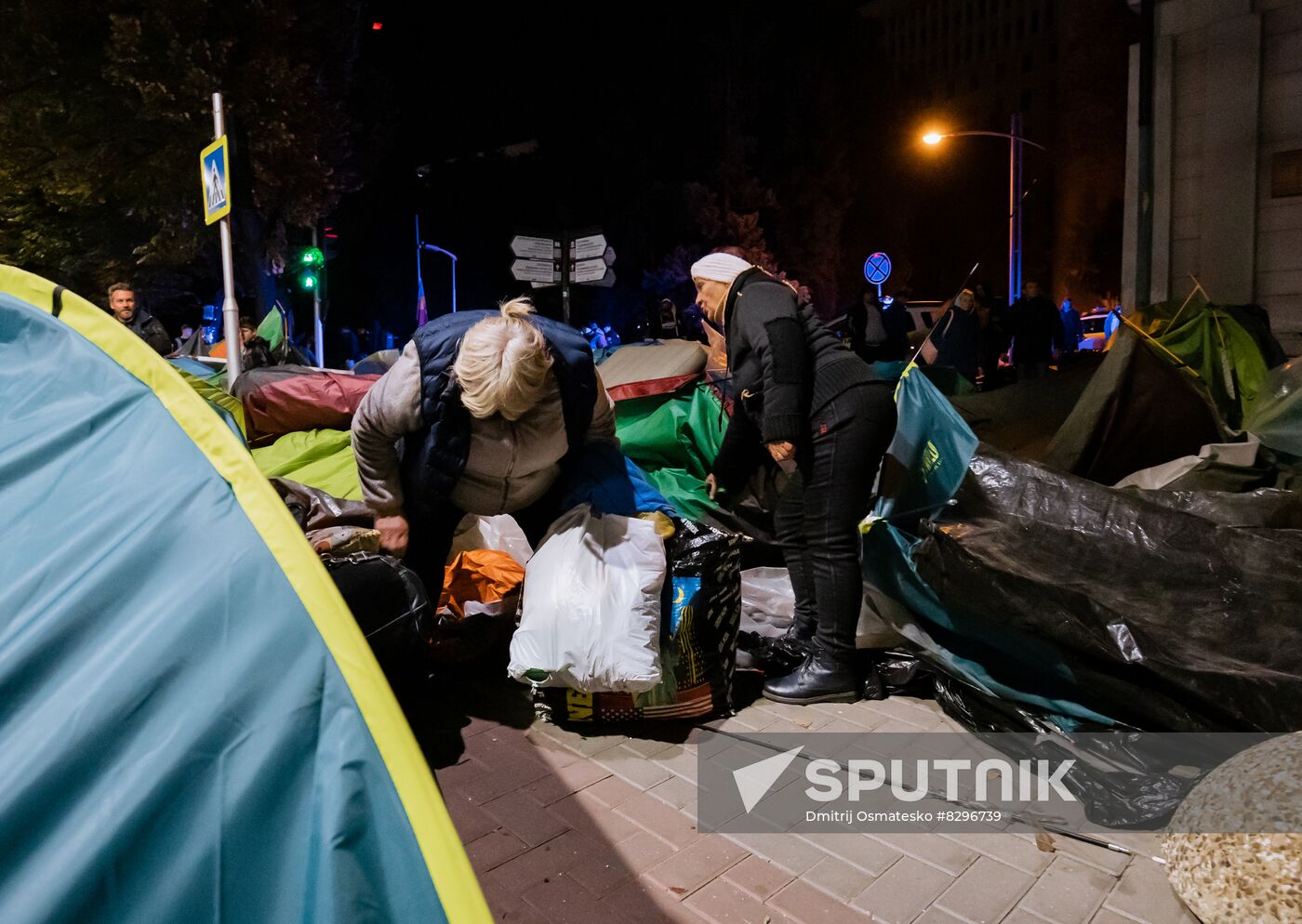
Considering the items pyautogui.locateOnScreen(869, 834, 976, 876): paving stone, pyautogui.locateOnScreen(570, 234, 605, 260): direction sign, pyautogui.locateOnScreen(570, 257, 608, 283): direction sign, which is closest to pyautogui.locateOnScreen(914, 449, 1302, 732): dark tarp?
pyautogui.locateOnScreen(869, 834, 976, 876): paving stone

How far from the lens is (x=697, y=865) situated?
250 centimetres

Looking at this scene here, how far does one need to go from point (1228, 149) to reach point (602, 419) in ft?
23.9

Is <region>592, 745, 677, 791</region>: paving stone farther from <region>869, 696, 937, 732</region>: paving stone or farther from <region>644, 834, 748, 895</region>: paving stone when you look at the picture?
<region>869, 696, 937, 732</region>: paving stone

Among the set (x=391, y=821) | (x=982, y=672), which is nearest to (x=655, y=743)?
(x=982, y=672)

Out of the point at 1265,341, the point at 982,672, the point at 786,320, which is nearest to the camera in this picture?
the point at 982,672

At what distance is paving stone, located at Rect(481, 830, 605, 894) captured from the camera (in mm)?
2443

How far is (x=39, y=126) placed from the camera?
15922mm

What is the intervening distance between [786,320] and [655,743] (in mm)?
1670

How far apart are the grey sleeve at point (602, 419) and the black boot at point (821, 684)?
1.20 m

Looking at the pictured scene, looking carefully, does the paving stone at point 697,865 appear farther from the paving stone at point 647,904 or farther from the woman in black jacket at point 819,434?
the woman in black jacket at point 819,434

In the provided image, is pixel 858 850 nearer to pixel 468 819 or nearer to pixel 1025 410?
pixel 468 819

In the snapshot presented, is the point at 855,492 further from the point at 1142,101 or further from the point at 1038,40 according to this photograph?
the point at 1038,40

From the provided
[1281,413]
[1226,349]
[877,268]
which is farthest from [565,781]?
[877,268]

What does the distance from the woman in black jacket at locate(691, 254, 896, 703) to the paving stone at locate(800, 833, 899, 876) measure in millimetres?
941
